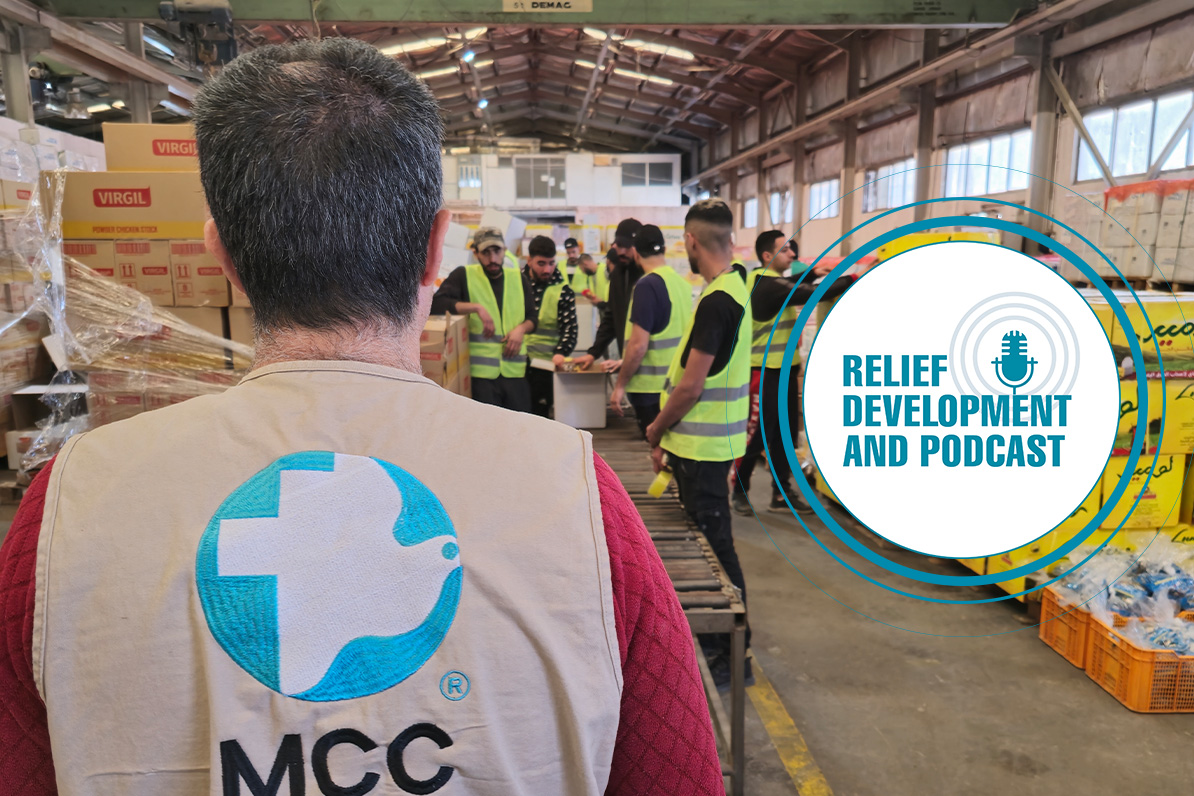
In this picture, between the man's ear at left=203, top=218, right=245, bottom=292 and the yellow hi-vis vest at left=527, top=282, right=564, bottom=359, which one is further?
the yellow hi-vis vest at left=527, top=282, right=564, bottom=359

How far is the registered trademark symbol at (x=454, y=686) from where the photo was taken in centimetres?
63

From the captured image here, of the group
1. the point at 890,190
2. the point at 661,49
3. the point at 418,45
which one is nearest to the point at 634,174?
the point at 661,49

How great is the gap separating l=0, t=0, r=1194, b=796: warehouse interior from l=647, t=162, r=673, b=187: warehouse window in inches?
229

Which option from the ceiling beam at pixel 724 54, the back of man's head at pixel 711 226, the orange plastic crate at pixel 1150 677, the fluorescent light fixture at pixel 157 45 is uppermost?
the ceiling beam at pixel 724 54

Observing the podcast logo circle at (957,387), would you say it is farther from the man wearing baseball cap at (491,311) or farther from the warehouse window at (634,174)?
the warehouse window at (634,174)

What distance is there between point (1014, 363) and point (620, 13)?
4065 mm

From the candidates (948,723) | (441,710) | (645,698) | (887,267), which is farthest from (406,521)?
(948,723)

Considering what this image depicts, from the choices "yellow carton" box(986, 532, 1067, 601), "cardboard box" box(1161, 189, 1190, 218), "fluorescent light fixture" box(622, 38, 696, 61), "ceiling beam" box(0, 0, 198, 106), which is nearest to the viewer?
"yellow carton" box(986, 532, 1067, 601)

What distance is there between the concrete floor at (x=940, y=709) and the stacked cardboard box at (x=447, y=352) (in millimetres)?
1912

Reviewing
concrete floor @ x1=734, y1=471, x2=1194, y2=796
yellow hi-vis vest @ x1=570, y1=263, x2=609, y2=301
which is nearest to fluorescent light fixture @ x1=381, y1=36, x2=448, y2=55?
yellow hi-vis vest @ x1=570, y1=263, x2=609, y2=301

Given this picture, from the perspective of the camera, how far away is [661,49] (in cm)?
1226

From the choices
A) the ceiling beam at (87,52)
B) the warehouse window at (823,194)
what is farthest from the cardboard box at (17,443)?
the warehouse window at (823,194)

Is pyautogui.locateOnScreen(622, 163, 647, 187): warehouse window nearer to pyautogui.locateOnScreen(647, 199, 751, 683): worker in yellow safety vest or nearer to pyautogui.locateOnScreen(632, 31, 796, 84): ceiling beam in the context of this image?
pyautogui.locateOnScreen(632, 31, 796, 84): ceiling beam

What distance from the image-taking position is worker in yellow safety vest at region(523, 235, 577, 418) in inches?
213
